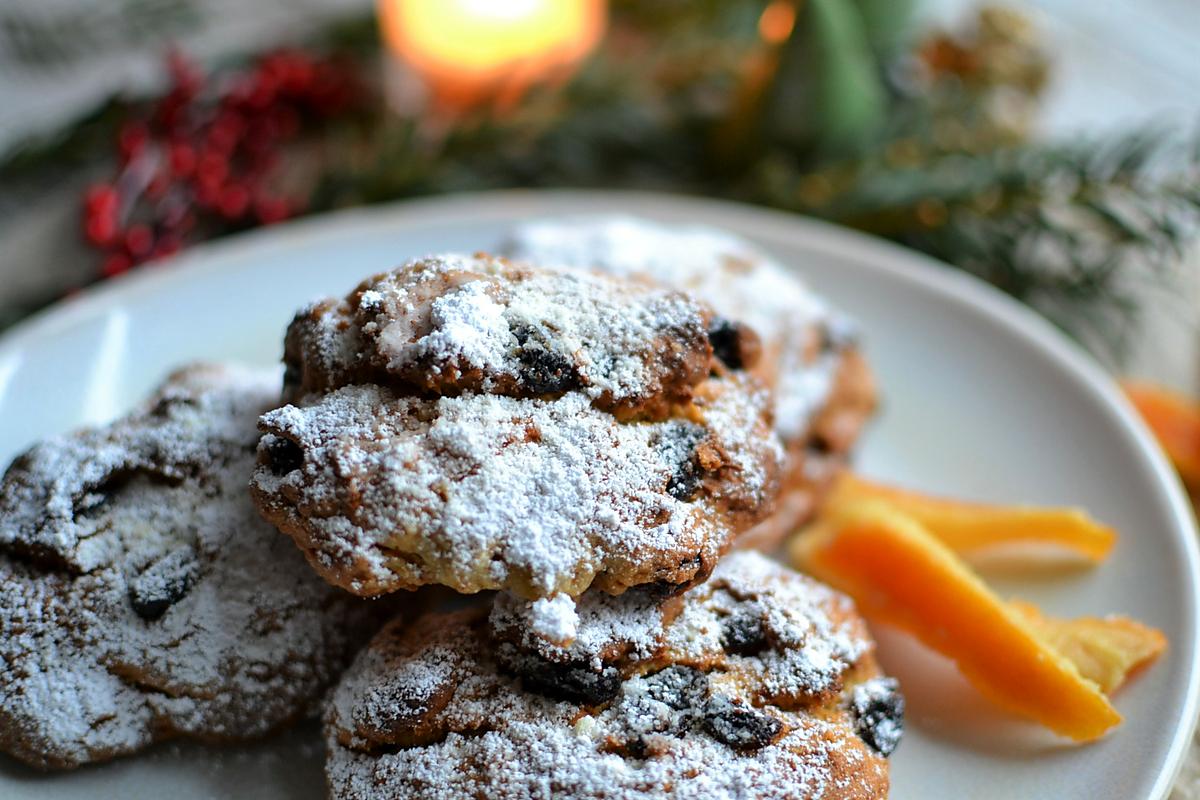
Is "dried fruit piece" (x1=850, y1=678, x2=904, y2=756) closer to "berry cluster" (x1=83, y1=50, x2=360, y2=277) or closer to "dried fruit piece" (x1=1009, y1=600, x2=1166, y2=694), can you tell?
"dried fruit piece" (x1=1009, y1=600, x2=1166, y2=694)

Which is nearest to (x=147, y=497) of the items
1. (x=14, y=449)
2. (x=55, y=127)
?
(x=14, y=449)

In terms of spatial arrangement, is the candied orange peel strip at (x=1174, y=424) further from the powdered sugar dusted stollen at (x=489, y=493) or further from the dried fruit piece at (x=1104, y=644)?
the powdered sugar dusted stollen at (x=489, y=493)

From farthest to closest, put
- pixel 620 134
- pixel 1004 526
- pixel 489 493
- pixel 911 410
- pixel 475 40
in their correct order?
pixel 475 40 → pixel 620 134 → pixel 911 410 → pixel 1004 526 → pixel 489 493

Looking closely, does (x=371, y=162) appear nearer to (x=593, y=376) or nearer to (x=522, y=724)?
(x=593, y=376)

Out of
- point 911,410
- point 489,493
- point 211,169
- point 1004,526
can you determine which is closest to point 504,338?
point 489,493

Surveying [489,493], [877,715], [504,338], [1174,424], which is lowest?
[1174,424]

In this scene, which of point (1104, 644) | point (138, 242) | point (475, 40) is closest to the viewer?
point (1104, 644)

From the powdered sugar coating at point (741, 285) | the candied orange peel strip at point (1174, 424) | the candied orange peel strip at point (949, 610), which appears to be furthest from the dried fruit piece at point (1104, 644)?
the candied orange peel strip at point (1174, 424)

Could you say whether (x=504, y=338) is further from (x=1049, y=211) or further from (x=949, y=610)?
(x=1049, y=211)
